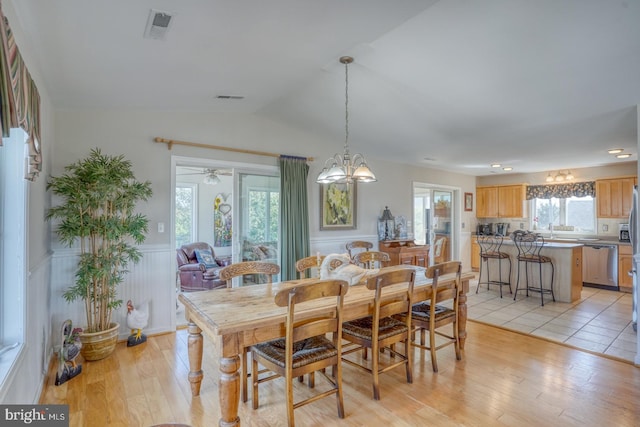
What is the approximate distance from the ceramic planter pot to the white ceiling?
2194mm

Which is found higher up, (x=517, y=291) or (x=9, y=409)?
(x=9, y=409)

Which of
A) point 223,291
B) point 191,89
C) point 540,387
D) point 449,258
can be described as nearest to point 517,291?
point 449,258

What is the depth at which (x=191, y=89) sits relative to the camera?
319 centimetres

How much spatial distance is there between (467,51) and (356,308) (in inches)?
85.6

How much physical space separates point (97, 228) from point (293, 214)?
7.76 feet

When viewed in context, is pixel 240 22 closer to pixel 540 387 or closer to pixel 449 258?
pixel 540 387

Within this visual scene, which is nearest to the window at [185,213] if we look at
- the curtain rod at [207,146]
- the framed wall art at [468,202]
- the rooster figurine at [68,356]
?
the curtain rod at [207,146]

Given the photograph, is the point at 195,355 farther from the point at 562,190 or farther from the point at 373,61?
the point at 562,190

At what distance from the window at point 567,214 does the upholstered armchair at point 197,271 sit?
22.6ft

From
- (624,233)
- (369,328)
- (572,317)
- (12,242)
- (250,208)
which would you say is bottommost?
(572,317)

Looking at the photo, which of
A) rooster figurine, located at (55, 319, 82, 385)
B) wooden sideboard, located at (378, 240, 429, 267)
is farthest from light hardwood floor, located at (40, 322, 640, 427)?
wooden sideboard, located at (378, 240, 429, 267)

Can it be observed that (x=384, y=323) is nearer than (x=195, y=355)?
No

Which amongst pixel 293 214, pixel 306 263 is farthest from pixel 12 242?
pixel 293 214

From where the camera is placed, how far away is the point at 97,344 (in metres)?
3.01
